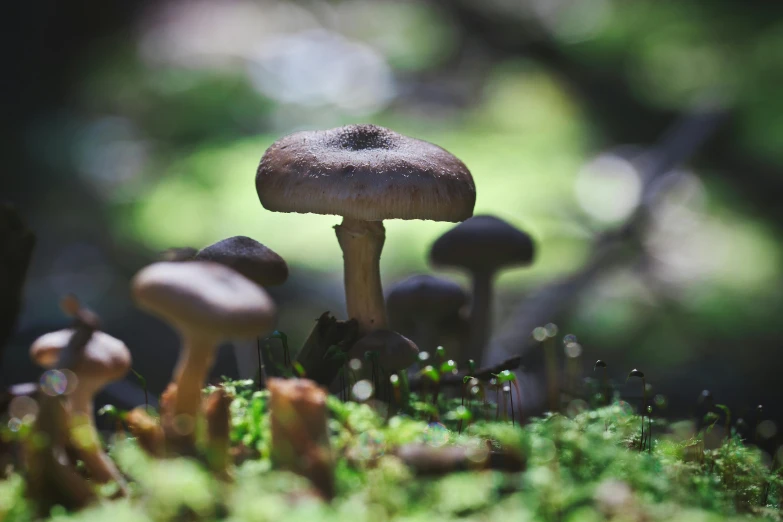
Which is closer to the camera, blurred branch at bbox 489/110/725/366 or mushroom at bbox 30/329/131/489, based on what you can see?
mushroom at bbox 30/329/131/489

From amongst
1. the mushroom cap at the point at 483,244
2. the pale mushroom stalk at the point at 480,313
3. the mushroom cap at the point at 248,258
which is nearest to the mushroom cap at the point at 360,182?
the mushroom cap at the point at 248,258

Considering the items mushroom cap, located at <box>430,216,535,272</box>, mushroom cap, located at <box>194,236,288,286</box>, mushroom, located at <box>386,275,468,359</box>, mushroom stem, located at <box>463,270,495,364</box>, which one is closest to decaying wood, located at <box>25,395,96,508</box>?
mushroom cap, located at <box>194,236,288,286</box>

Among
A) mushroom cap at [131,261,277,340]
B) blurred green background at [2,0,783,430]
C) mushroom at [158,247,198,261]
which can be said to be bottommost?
mushroom cap at [131,261,277,340]

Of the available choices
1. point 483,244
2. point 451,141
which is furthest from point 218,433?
point 451,141

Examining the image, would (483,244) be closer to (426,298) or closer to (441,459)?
(426,298)

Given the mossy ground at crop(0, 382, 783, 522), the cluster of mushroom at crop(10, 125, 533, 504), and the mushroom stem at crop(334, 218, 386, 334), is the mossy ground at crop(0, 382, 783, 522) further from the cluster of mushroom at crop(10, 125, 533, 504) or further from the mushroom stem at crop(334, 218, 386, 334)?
the mushroom stem at crop(334, 218, 386, 334)

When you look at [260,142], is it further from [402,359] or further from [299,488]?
[299,488]

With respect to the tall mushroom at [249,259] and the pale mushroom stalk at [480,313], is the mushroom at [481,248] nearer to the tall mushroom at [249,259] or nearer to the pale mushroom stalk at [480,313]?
the pale mushroom stalk at [480,313]
